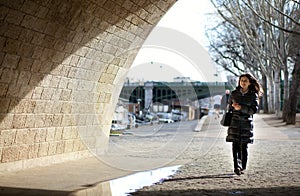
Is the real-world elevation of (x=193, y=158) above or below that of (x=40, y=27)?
below

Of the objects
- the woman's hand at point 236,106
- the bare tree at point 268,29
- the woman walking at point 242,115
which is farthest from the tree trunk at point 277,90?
the woman's hand at point 236,106

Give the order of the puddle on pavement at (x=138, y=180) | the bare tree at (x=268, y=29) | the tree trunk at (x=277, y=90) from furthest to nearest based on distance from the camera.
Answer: the tree trunk at (x=277, y=90), the bare tree at (x=268, y=29), the puddle on pavement at (x=138, y=180)

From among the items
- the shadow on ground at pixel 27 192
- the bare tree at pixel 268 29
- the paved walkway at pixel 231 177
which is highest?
the bare tree at pixel 268 29

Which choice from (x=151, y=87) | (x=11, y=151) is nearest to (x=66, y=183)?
(x=11, y=151)

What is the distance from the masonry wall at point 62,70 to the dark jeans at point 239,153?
9.92 ft

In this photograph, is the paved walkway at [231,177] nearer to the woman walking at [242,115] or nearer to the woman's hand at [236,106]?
the woman walking at [242,115]

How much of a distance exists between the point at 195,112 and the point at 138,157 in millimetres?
22485

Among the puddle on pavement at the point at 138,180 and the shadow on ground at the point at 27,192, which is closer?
the shadow on ground at the point at 27,192

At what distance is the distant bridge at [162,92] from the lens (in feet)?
82.2

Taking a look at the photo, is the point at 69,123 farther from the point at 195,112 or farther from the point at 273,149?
the point at 195,112

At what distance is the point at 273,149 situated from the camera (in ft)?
42.1

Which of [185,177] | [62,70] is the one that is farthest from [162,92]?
[185,177]

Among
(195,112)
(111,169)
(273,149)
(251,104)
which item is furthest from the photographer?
(195,112)

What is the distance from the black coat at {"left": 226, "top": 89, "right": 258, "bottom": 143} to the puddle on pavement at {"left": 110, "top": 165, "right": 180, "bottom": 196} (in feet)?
4.07
